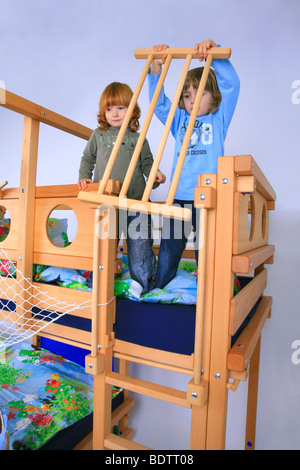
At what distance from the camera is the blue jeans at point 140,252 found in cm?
98

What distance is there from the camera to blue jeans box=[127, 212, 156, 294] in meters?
0.98

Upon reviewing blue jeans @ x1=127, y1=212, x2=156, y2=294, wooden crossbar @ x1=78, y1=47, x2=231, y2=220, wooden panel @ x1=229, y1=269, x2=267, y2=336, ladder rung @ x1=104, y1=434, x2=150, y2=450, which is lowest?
ladder rung @ x1=104, y1=434, x2=150, y2=450

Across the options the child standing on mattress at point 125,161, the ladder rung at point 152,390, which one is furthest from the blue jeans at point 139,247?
the ladder rung at point 152,390

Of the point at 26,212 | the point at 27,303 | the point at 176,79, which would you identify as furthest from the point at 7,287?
the point at 176,79

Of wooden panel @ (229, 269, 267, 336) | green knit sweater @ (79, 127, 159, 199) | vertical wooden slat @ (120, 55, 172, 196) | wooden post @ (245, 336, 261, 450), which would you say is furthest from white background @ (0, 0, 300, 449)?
vertical wooden slat @ (120, 55, 172, 196)

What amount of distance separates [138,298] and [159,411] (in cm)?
126

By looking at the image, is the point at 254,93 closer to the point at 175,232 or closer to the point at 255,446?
the point at 175,232

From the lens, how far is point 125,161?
1105 millimetres

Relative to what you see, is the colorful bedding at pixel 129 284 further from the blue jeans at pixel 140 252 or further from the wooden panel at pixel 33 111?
the wooden panel at pixel 33 111

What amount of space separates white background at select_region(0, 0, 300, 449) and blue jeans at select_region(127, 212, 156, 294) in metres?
0.86

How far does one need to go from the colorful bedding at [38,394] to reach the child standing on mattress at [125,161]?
620 millimetres

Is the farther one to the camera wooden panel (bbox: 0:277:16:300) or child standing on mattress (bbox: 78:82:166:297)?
wooden panel (bbox: 0:277:16:300)

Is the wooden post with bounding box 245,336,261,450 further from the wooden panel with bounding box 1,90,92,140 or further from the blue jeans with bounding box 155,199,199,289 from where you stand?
the wooden panel with bounding box 1,90,92,140

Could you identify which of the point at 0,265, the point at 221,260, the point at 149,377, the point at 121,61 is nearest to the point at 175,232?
the point at 221,260
